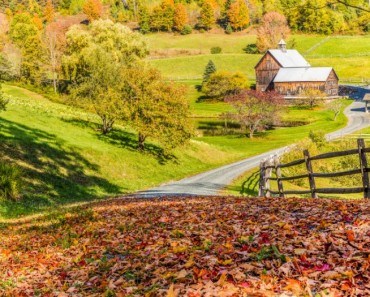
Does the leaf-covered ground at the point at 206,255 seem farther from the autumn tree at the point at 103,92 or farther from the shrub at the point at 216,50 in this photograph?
the shrub at the point at 216,50

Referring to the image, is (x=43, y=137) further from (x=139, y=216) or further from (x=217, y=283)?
(x=217, y=283)

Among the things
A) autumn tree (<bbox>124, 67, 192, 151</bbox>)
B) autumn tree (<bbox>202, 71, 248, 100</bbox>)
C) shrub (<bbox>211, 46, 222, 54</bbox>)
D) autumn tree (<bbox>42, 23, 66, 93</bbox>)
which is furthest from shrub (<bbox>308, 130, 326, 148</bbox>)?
shrub (<bbox>211, 46, 222, 54</bbox>)

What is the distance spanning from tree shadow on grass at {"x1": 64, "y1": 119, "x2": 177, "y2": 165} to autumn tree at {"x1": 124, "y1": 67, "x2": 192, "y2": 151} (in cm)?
124

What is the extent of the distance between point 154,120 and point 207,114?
58887mm

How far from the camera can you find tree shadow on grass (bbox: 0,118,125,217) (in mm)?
27672

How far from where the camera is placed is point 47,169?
1264 inches

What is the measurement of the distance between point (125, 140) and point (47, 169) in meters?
17.8

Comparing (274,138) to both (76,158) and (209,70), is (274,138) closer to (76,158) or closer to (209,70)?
(76,158)

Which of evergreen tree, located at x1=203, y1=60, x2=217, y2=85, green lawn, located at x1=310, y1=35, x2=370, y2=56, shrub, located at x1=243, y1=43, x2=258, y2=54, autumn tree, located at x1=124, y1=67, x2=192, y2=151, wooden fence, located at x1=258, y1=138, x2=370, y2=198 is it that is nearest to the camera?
wooden fence, located at x1=258, y1=138, x2=370, y2=198

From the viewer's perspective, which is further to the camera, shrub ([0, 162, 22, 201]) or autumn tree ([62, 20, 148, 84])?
autumn tree ([62, 20, 148, 84])

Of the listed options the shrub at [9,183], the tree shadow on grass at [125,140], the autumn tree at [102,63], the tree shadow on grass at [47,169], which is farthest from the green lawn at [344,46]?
the shrub at [9,183]

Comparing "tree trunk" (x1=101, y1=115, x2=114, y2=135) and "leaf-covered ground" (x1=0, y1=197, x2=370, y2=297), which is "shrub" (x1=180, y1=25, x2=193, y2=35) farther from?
"leaf-covered ground" (x1=0, y1=197, x2=370, y2=297)

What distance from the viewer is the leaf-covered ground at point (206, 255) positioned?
6.56m

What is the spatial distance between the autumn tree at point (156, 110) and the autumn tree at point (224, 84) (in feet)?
240
